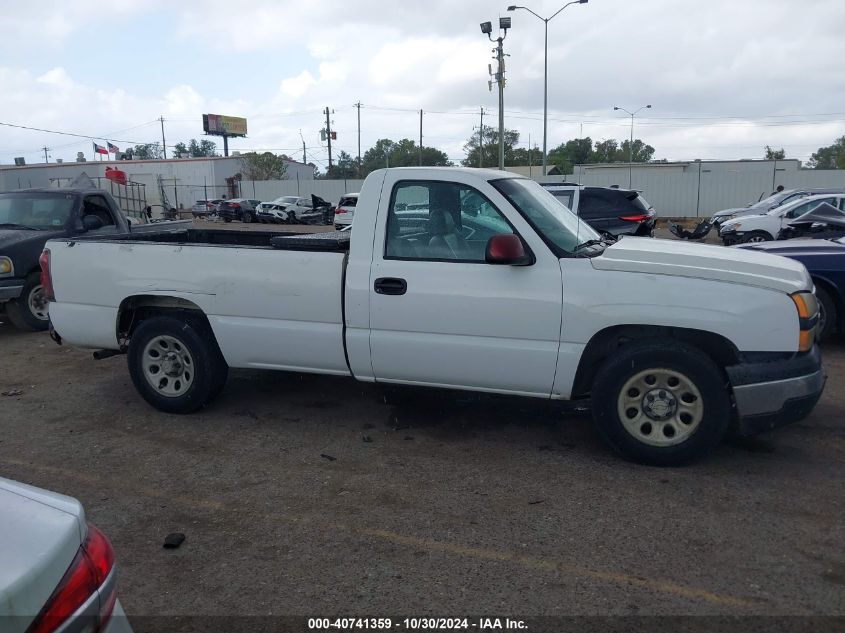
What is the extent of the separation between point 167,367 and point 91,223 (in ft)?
16.6

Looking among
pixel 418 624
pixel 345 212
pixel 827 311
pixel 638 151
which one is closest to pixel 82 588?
pixel 418 624

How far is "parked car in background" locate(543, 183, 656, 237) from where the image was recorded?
11.8 metres

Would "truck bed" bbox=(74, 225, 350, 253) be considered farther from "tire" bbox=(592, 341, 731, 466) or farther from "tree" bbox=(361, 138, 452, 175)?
"tree" bbox=(361, 138, 452, 175)

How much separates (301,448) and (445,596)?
2.11 metres

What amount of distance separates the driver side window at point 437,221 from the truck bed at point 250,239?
46 centimetres

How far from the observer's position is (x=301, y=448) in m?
5.04

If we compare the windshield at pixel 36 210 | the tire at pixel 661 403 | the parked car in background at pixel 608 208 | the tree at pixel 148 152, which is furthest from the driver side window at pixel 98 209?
the tree at pixel 148 152

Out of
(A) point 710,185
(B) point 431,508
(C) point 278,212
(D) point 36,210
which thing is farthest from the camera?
(C) point 278,212

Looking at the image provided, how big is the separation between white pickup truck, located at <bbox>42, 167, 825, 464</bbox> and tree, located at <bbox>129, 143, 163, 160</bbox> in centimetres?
11931

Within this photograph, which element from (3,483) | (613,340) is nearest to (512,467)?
(613,340)

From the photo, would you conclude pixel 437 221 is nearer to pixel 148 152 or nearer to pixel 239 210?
pixel 239 210

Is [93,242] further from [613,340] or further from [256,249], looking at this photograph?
[613,340]

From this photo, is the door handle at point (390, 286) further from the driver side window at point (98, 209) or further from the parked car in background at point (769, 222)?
the parked car in background at point (769, 222)

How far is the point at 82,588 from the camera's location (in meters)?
1.86
